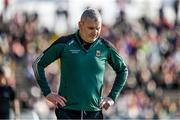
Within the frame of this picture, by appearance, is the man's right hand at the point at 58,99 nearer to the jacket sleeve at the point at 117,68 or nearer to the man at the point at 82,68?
the man at the point at 82,68

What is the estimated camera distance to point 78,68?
9328 millimetres

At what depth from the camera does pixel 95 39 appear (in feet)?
30.9

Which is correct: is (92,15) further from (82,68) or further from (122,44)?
(122,44)

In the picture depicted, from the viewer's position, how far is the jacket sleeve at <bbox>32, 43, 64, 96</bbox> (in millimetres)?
9430

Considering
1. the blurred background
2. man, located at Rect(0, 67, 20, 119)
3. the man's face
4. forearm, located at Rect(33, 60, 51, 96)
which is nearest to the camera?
the man's face

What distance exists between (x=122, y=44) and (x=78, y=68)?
15867mm

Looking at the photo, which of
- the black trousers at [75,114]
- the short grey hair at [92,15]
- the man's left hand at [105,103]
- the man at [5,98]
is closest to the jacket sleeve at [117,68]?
the man's left hand at [105,103]

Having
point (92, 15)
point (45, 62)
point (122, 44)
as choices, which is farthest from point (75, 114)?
point (122, 44)

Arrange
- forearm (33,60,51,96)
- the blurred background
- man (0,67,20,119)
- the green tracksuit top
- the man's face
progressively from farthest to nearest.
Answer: the blurred background < man (0,67,20,119) < forearm (33,60,51,96) < the green tracksuit top < the man's face

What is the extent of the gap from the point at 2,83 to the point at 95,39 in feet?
21.0

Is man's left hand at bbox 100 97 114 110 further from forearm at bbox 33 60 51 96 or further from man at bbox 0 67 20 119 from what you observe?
man at bbox 0 67 20 119

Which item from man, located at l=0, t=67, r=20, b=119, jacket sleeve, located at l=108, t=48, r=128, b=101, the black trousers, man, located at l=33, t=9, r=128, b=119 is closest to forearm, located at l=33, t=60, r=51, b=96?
man, located at l=33, t=9, r=128, b=119

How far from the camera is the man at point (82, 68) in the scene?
932 cm

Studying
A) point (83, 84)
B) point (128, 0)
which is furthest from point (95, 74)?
point (128, 0)
